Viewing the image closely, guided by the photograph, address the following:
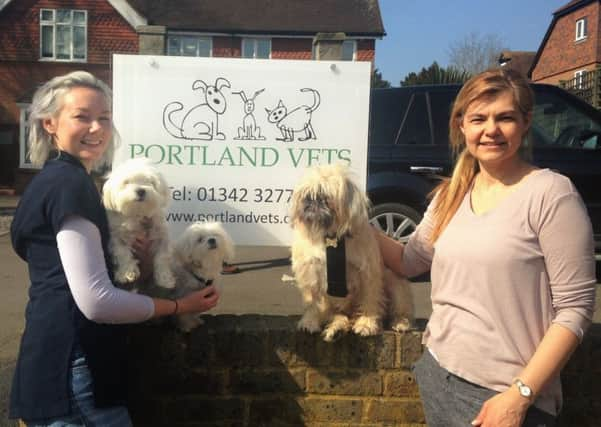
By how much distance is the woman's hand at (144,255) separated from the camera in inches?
105

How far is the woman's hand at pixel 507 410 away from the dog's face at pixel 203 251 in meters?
1.48

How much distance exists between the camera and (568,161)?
657 centimetres

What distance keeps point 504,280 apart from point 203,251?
4.83 ft

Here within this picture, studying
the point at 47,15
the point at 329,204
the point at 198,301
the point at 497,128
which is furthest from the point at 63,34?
the point at 497,128

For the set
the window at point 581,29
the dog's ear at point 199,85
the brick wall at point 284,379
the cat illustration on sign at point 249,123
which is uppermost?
the window at point 581,29

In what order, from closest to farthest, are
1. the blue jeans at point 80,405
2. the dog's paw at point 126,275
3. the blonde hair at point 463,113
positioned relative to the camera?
the blue jeans at point 80,405
the blonde hair at point 463,113
the dog's paw at point 126,275

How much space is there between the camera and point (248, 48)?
25562 mm

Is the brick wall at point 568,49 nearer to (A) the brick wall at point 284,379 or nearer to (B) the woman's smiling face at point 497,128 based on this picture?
(A) the brick wall at point 284,379

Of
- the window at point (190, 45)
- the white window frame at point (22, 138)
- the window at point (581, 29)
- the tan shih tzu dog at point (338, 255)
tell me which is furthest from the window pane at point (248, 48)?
the tan shih tzu dog at point (338, 255)

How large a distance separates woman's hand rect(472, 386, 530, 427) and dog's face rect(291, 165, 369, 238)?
1173 millimetres

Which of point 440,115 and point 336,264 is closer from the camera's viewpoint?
point 336,264

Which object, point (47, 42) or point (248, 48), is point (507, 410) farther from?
point (248, 48)

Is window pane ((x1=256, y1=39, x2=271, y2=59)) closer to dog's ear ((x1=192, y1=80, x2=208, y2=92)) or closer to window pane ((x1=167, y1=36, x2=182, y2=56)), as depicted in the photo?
window pane ((x1=167, y1=36, x2=182, y2=56))

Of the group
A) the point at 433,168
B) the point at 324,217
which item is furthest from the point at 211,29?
the point at 324,217
